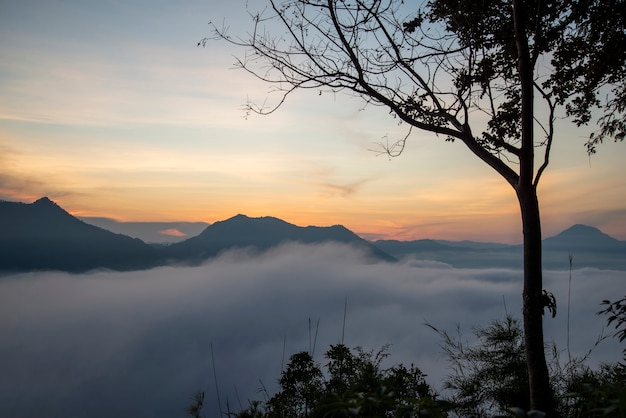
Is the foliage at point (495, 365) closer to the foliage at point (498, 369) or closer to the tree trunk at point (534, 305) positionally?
the foliage at point (498, 369)

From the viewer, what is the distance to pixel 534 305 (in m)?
4.41

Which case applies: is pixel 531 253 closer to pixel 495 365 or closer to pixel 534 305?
pixel 534 305

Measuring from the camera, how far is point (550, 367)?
20.9ft

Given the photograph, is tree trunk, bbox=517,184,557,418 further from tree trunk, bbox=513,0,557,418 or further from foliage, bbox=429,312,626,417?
foliage, bbox=429,312,626,417

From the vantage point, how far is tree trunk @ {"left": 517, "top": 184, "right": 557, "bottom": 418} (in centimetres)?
427

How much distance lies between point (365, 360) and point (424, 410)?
17.9ft

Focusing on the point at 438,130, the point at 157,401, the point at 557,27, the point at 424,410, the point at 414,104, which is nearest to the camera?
the point at 424,410

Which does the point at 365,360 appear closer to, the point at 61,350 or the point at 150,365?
the point at 150,365

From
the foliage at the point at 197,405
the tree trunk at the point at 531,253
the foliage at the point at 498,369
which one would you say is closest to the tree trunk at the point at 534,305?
the tree trunk at the point at 531,253

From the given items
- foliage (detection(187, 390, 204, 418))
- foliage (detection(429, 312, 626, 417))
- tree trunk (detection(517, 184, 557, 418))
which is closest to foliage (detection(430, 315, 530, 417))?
foliage (detection(429, 312, 626, 417))

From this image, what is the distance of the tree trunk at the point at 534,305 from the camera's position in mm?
4273

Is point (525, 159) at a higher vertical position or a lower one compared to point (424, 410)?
higher

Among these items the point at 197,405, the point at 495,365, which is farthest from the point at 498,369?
the point at 197,405

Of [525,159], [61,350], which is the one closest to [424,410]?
[525,159]
